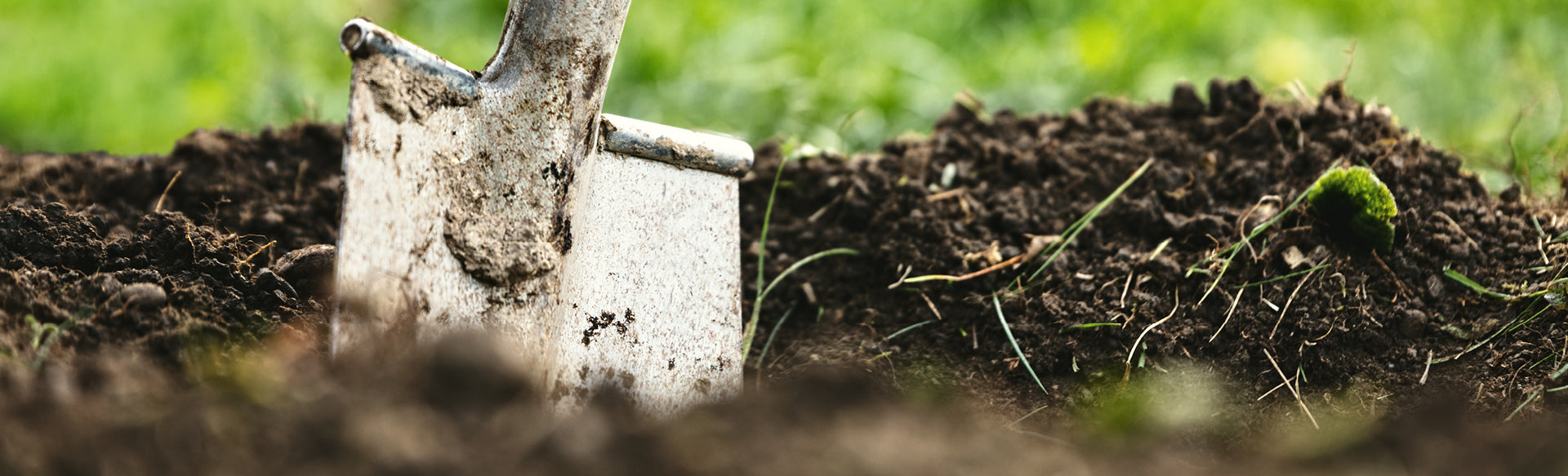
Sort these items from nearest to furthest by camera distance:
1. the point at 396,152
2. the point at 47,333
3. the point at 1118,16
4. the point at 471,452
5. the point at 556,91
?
the point at 471,452 < the point at 47,333 < the point at 396,152 < the point at 556,91 < the point at 1118,16

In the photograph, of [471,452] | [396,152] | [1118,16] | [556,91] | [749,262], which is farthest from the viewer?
[1118,16]

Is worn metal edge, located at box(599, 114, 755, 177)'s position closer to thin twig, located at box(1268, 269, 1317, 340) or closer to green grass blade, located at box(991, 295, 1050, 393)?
green grass blade, located at box(991, 295, 1050, 393)

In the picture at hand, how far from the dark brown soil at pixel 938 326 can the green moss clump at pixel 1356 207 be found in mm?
33

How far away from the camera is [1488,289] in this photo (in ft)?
5.43

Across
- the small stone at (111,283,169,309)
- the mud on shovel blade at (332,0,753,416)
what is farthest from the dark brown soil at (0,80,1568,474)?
the mud on shovel blade at (332,0,753,416)

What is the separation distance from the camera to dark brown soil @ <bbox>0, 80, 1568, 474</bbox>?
1.00m

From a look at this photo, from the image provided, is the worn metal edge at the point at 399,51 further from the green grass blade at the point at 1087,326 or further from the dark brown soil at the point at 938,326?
the green grass blade at the point at 1087,326

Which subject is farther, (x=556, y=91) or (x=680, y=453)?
(x=556, y=91)

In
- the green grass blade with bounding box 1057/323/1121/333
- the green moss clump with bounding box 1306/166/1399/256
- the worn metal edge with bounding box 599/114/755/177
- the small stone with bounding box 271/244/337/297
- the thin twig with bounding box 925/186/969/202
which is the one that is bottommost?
the green grass blade with bounding box 1057/323/1121/333

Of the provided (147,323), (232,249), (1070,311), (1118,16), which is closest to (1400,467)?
(1070,311)

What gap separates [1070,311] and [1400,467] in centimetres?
74

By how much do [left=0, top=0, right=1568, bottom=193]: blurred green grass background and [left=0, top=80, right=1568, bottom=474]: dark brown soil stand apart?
2.64 ft

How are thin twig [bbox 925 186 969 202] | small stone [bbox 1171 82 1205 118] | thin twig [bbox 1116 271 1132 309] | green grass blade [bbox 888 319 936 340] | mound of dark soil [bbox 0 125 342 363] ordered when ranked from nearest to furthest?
mound of dark soil [bbox 0 125 342 363]
thin twig [bbox 1116 271 1132 309]
green grass blade [bbox 888 319 936 340]
thin twig [bbox 925 186 969 202]
small stone [bbox 1171 82 1205 118]

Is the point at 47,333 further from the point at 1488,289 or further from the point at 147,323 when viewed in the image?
the point at 1488,289
